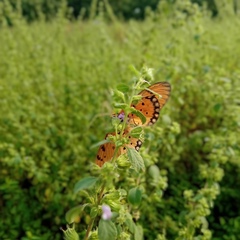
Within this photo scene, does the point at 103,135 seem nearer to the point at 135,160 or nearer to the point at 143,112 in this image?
the point at 143,112

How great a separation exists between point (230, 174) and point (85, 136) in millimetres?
790

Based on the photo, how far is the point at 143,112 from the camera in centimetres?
132

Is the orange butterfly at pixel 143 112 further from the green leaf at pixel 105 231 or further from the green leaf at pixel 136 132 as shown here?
the green leaf at pixel 105 231

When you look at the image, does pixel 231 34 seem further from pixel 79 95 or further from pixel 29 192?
pixel 29 192

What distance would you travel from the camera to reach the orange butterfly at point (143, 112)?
1.20 meters

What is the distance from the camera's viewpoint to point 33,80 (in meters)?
3.01

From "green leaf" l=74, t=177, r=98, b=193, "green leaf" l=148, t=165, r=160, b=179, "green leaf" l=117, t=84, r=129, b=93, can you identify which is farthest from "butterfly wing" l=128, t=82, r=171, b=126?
"green leaf" l=148, t=165, r=160, b=179

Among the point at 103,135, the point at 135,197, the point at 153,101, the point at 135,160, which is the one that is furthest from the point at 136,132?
the point at 103,135

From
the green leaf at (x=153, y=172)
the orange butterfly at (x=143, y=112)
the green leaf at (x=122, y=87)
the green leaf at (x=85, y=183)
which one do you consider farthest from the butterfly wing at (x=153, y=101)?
the green leaf at (x=153, y=172)

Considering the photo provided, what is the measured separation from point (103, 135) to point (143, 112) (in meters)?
1.13

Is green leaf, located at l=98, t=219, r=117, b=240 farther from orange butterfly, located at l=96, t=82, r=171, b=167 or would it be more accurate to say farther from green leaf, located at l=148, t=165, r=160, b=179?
green leaf, located at l=148, t=165, r=160, b=179

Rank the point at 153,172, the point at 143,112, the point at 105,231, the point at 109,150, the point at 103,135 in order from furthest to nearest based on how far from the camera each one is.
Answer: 1. the point at 103,135
2. the point at 153,172
3. the point at 143,112
4. the point at 109,150
5. the point at 105,231

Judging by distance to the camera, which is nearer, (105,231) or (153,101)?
(105,231)

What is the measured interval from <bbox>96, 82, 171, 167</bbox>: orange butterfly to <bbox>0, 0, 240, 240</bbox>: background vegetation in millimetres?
369
